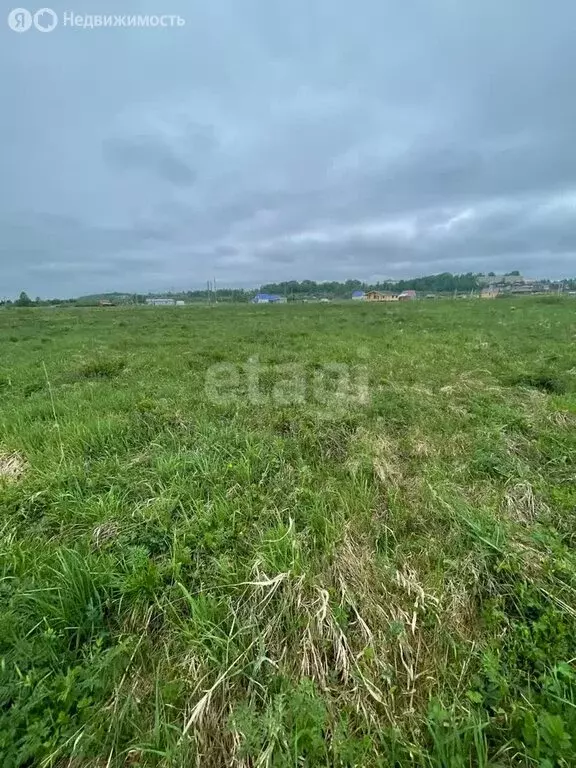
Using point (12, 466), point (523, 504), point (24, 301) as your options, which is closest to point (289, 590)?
point (523, 504)

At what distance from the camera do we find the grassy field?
58.6 inches

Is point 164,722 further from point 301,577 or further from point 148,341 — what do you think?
point 148,341

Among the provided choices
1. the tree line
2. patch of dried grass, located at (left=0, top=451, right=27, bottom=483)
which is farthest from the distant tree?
patch of dried grass, located at (left=0, top=451, right=27, bottom=483)

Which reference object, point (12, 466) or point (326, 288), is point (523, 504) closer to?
point (12, 466)

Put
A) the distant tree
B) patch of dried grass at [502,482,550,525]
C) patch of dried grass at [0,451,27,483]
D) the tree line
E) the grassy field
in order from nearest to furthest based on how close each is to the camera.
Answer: the grassy field → patch of dried grass at [502,482,550,525] → patch of dried grass at [0,451,27,483] → the distant tree → the tree line

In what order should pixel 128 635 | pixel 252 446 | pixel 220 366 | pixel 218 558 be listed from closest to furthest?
pixel 128 635 < pixel 218 558 < pixel 252 446 < pixel 220 366

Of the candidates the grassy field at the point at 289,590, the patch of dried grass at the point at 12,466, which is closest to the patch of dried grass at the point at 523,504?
the grassy field at the point at 289,590

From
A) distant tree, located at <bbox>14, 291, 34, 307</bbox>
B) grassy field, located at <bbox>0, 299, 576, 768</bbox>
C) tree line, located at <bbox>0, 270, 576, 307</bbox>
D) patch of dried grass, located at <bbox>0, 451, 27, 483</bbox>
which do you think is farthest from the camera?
tree line, located at <bbox>0, 270, 576, 307</bbox>

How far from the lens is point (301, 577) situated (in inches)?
82.0

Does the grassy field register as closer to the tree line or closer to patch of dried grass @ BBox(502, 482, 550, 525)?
patch of dried grass @ BBox(502, 482, 550, 525)

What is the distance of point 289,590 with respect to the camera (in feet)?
6.66

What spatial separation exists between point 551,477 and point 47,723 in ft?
13.0

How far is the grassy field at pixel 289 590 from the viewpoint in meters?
1.49

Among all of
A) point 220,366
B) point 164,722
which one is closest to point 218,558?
point 164,722
